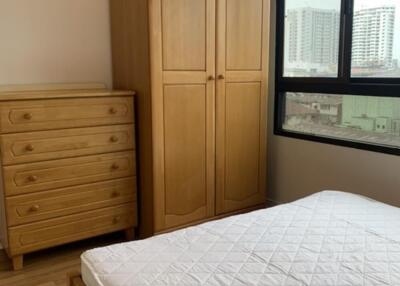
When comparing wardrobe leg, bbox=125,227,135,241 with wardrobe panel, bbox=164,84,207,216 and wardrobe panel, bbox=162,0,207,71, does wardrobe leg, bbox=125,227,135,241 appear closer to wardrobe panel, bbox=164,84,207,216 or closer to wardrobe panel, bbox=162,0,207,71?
wardrobe panel, bbox=164,84,207,216

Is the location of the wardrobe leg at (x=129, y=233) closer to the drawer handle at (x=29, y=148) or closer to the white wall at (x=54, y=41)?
the drawer handle at (x=29, y=148)

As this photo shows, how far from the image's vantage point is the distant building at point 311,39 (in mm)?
2904

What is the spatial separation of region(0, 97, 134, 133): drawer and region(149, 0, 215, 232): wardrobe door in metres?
0.26

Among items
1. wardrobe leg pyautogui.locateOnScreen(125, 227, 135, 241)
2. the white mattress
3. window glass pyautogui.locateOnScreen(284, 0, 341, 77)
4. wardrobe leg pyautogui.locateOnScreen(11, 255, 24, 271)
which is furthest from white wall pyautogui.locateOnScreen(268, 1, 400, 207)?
wardrobe leg pyautogui.locateOnScreen(11, 255, 24, 271)

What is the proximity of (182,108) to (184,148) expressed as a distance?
10.8 inches

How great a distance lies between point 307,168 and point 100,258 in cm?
200

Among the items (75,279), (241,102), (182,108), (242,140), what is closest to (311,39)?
(241,102)

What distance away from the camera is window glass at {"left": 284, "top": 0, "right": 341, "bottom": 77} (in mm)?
2896

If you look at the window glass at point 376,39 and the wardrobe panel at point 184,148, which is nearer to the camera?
the window glass at point 376,39

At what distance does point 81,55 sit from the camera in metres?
2.94

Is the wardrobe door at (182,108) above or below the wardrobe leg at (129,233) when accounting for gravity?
above

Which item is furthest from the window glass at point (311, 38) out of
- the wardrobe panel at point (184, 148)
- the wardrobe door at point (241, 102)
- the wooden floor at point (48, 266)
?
the wooden floor at point (48, 266)

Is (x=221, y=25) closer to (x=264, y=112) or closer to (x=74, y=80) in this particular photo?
(x=264, y=112)

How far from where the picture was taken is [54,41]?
9.25 ft
